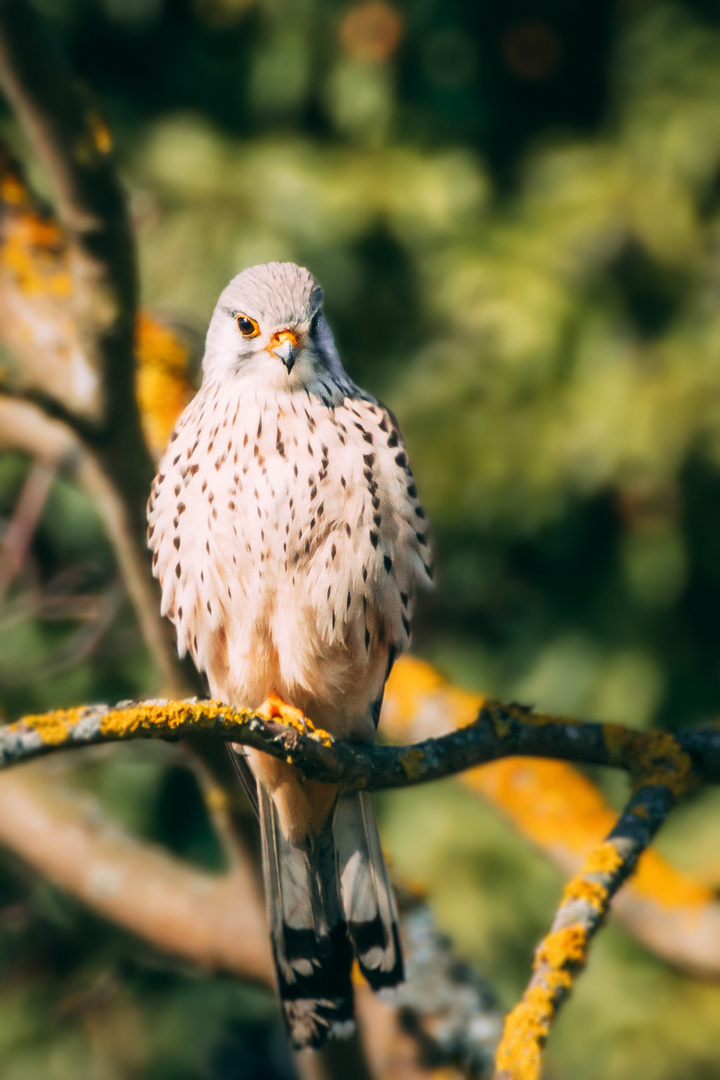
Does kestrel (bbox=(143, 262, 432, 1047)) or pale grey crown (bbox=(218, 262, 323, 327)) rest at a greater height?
pale grey crown (bbox=(218, 262, 323, 327))

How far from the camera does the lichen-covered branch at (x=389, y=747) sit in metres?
1.45

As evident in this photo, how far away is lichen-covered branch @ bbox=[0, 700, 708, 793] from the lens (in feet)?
4.75

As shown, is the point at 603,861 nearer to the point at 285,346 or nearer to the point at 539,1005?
the point at 539,1005

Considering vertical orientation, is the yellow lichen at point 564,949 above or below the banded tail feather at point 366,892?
below

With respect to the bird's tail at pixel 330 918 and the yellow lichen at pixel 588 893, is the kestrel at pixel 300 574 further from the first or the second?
the yellow lichen at pixel 588 893

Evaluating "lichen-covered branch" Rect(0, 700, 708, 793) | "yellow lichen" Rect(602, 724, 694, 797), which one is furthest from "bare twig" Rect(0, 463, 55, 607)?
"yellow lichen" Rect(602, 724, 694, 797)

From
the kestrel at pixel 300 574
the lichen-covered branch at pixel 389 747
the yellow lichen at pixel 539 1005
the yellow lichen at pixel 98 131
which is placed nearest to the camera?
the lichen-covered branch at pixel 389 747

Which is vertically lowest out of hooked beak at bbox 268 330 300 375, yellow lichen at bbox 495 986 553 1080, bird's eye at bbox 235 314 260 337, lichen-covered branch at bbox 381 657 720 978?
yellow lichen at bbox 495 986 553 1080

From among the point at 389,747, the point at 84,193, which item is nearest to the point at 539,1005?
A: the point at 389,747

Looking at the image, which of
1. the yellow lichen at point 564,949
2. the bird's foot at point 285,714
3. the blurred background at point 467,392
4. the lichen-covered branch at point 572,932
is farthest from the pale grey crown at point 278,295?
the blurred background at point 467,392

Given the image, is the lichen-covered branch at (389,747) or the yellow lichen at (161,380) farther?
the yellow lichen at (161,380)

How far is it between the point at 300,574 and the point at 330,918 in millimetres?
685

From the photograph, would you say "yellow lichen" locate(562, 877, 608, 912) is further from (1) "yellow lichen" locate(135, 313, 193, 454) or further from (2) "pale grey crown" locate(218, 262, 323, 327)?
(1) "yellow lichen" locate(135, 313, 193, 454)

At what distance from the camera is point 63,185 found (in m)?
2.36
